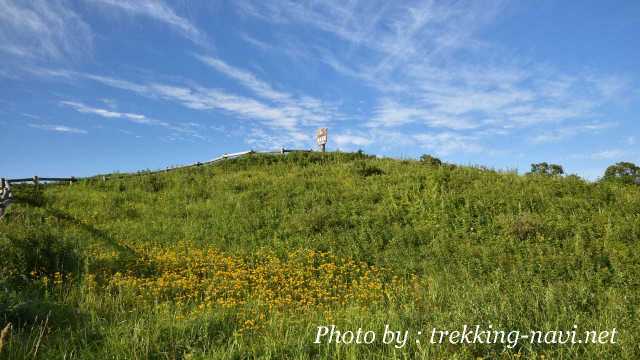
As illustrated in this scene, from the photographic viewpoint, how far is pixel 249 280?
9.55 m

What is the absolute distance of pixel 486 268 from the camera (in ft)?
33.4

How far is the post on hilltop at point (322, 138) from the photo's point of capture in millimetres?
32281

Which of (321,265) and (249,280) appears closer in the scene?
(249,280)

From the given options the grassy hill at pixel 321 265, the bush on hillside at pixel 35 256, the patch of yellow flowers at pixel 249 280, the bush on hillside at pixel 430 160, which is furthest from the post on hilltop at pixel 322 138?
the bush on hillside at pixel 35 256

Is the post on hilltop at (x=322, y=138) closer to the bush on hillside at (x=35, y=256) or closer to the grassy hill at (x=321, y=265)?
the grassy hill at (x=321, y=265)

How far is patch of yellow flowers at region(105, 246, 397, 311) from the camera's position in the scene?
7.88m

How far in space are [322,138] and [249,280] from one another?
23663 mm

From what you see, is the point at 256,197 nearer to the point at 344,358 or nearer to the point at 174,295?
the point at 174,295

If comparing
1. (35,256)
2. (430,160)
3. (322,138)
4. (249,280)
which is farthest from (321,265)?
(322,138)

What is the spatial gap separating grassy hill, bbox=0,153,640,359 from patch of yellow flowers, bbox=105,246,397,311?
58 millimetres

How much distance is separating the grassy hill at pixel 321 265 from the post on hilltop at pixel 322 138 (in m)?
10.4

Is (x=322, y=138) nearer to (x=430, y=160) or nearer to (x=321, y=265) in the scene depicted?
(x=430, y=160)

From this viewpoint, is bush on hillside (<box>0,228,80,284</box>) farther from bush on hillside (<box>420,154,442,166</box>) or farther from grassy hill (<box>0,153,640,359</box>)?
bush on hillside (<box>420,154,442,166</box>)

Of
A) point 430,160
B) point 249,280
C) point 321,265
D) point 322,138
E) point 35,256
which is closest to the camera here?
point 35,256
